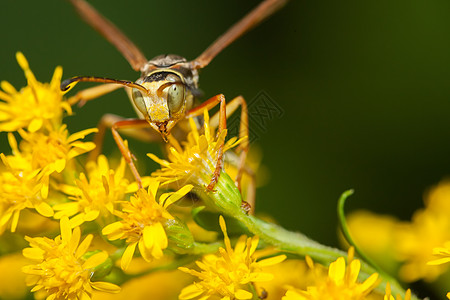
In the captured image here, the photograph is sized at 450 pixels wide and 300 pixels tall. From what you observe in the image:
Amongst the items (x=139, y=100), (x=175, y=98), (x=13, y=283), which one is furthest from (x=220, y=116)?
(x=13, y=283)

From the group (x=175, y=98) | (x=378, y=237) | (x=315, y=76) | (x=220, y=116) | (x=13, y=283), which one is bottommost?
(x=378, y=237)

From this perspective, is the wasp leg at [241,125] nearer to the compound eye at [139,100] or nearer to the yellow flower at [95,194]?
the compound eye at [139,100]

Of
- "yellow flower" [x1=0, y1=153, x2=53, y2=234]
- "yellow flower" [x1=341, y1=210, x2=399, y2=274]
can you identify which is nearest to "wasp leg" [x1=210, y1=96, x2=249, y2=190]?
"yellow flower" [x1=0, y1=153, x2=53, y2=234]

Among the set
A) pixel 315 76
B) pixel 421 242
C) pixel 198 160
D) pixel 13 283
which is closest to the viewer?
pixel 198 160

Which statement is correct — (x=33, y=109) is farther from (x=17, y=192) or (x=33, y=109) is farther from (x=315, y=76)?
(x=315, y=76)

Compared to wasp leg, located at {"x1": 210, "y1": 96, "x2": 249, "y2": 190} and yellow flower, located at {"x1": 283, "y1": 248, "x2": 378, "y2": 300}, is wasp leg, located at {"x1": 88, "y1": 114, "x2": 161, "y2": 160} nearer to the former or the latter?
wasp leg, located at {"x1": 210, "y1": 96, "x2": 249, "y2": 190}

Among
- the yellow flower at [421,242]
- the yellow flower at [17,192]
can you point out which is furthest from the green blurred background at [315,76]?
the yellow flower at [17,192]
